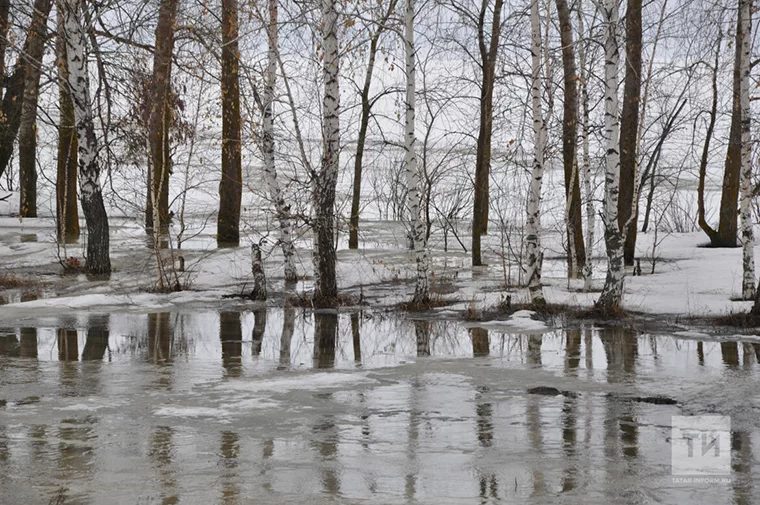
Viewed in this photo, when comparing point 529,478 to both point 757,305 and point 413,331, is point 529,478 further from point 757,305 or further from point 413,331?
point 757,305

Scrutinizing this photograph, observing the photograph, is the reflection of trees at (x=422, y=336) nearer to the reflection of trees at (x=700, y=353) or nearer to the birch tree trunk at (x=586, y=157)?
the reflection of trees at (x=700, y=353)

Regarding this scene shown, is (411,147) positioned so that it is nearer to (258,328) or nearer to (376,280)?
(258,328)

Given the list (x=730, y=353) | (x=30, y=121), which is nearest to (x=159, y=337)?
(x=730, y=353)

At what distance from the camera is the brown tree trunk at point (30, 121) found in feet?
67.6

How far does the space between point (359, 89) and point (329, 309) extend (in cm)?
994

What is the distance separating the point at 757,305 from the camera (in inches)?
467

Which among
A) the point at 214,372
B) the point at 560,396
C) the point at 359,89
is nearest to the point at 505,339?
the point at 560,396

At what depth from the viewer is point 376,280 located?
17.5 meters

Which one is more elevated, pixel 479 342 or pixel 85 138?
pixel 85 138

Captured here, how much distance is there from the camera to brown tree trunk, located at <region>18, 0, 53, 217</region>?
20.6 meters

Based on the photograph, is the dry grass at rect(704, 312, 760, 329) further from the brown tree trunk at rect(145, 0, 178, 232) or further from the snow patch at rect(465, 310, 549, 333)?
the brown tree trunk at rect(145, 0, 178, 232)

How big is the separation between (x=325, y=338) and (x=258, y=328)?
121 centimetres

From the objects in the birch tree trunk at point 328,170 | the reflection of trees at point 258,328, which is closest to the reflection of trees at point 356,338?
the birch tree trunk at point 328,170

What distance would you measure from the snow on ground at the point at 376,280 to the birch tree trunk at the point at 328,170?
68 centimetres
